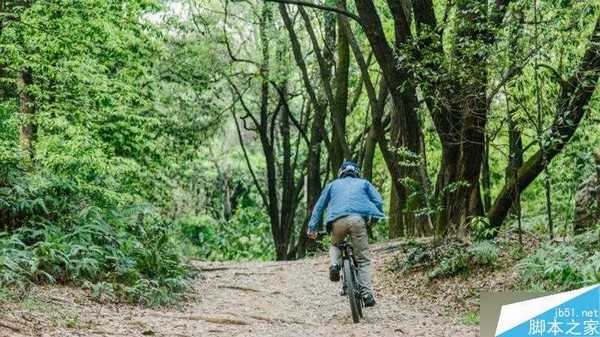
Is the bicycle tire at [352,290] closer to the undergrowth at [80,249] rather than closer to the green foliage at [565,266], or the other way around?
the green foliage at [565,266]

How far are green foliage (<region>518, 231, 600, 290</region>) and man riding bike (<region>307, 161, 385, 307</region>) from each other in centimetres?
195

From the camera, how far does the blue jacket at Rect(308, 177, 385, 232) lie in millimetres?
8797

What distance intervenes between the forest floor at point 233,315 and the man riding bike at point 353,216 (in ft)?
2.03

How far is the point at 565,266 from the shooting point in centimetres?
805

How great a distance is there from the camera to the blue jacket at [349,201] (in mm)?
8797

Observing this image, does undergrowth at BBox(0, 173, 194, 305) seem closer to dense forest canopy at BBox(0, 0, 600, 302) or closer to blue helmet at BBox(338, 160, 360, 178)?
dense forest canopy at BBox(0, 0, 600, 302)

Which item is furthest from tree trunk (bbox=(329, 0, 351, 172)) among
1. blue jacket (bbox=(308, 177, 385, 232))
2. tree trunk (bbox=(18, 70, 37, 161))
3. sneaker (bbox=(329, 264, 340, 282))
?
sneaker (bbox=(329, 264, 340, 282))

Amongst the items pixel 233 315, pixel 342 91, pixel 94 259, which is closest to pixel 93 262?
pixel 94 259

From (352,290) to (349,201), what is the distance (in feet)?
3.62

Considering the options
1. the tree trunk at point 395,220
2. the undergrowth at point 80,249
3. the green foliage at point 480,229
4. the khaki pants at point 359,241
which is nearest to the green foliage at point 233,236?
the tree trunk at point 395,220

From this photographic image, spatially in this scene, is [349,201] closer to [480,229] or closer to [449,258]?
[449,258]

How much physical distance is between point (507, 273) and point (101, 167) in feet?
18.7

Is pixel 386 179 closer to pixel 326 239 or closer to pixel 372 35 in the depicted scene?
pixel 326 239

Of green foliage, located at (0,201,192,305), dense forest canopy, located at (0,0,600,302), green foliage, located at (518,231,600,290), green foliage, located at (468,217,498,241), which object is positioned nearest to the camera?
green foliage, located at (518,231,600,290)
